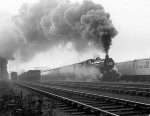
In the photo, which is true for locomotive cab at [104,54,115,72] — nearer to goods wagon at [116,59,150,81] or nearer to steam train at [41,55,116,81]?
steam train at [41,55,116,81]

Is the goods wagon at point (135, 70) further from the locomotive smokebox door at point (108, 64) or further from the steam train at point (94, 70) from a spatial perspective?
the locomotive smokebox door at point (108, 64)

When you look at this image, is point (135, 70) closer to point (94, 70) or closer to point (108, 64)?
point (108, 64)

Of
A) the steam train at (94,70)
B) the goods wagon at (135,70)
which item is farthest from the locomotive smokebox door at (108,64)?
the goods wagon at (135,70)

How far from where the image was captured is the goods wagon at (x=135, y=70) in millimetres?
27309

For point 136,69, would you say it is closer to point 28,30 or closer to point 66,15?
point 66,15

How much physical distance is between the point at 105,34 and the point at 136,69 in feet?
16.6

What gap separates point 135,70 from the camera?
2933 centimetres

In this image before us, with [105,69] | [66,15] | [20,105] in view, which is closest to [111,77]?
[105,69]

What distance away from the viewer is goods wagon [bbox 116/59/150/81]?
2731 centimetres

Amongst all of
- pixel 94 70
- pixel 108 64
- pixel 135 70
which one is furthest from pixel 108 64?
pixel 135 70

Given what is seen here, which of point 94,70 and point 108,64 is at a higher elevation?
point 108,64

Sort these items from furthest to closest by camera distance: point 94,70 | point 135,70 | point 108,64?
1. point 94,70
2. point 135,70
3. point 108,64

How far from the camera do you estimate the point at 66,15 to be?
103 feet

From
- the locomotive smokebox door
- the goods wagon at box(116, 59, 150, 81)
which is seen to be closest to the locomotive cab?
the locomotive smokebox door
